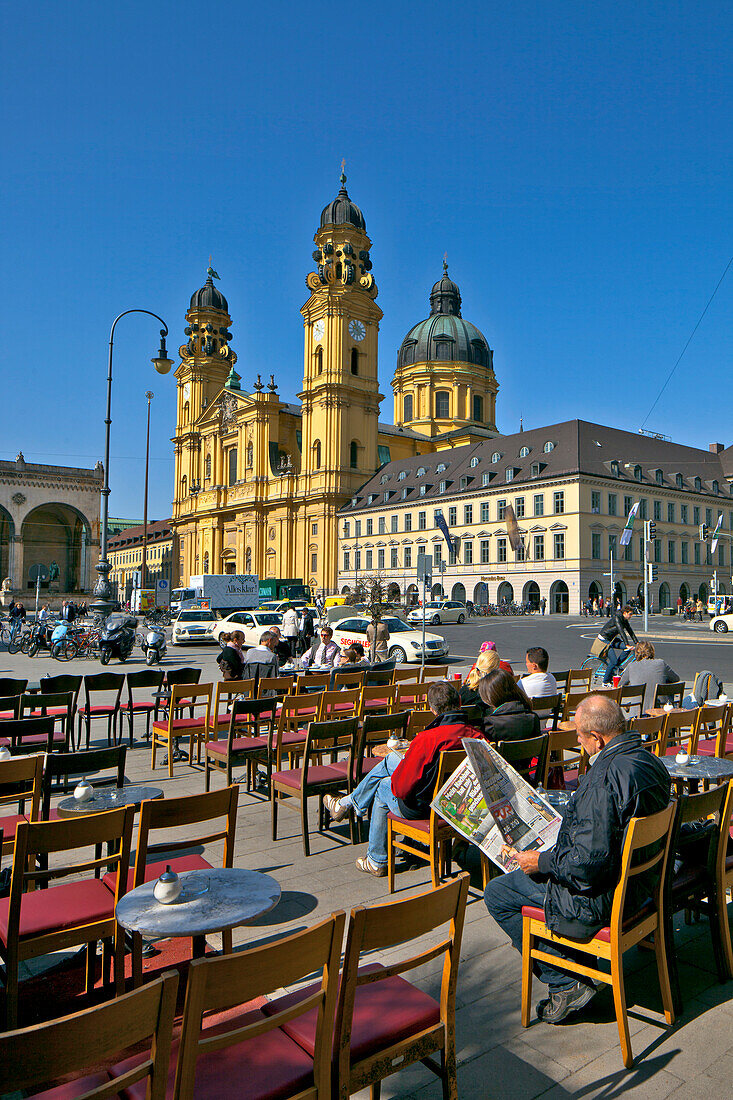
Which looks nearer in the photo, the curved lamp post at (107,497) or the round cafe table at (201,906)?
the round cafe table at (201,906)

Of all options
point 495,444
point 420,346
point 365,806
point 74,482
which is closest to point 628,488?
point 495,444

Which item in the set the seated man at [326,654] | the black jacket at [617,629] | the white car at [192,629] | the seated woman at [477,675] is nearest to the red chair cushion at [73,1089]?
the seated woman at [477,675]

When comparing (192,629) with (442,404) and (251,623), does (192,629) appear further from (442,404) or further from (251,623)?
(442,404)

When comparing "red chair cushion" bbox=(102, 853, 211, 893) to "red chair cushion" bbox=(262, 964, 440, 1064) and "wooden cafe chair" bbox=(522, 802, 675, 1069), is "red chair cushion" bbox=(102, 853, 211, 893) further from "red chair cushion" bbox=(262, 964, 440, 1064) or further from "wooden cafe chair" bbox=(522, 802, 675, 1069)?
"wooden cafe chair" bbox=(522, 802, 675, 1069)

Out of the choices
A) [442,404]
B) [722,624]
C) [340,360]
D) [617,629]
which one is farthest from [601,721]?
[442,404]

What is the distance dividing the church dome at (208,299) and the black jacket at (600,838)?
95.3 meters

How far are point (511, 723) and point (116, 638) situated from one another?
20245 mm

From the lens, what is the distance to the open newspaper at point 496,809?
4027mm

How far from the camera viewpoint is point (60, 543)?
68.5 meters

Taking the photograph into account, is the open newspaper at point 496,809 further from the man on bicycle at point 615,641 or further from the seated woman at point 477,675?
Answer: the man on bicycle at point 615,641

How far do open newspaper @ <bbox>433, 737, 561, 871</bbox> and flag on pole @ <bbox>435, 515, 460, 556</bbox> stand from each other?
55.5 m

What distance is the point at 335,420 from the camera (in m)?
71.0

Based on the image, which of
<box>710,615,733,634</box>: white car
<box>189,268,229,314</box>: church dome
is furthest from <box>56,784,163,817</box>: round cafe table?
<box>189,268,229,314</box>: church dome

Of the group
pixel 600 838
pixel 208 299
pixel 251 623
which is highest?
pixel 208 299
